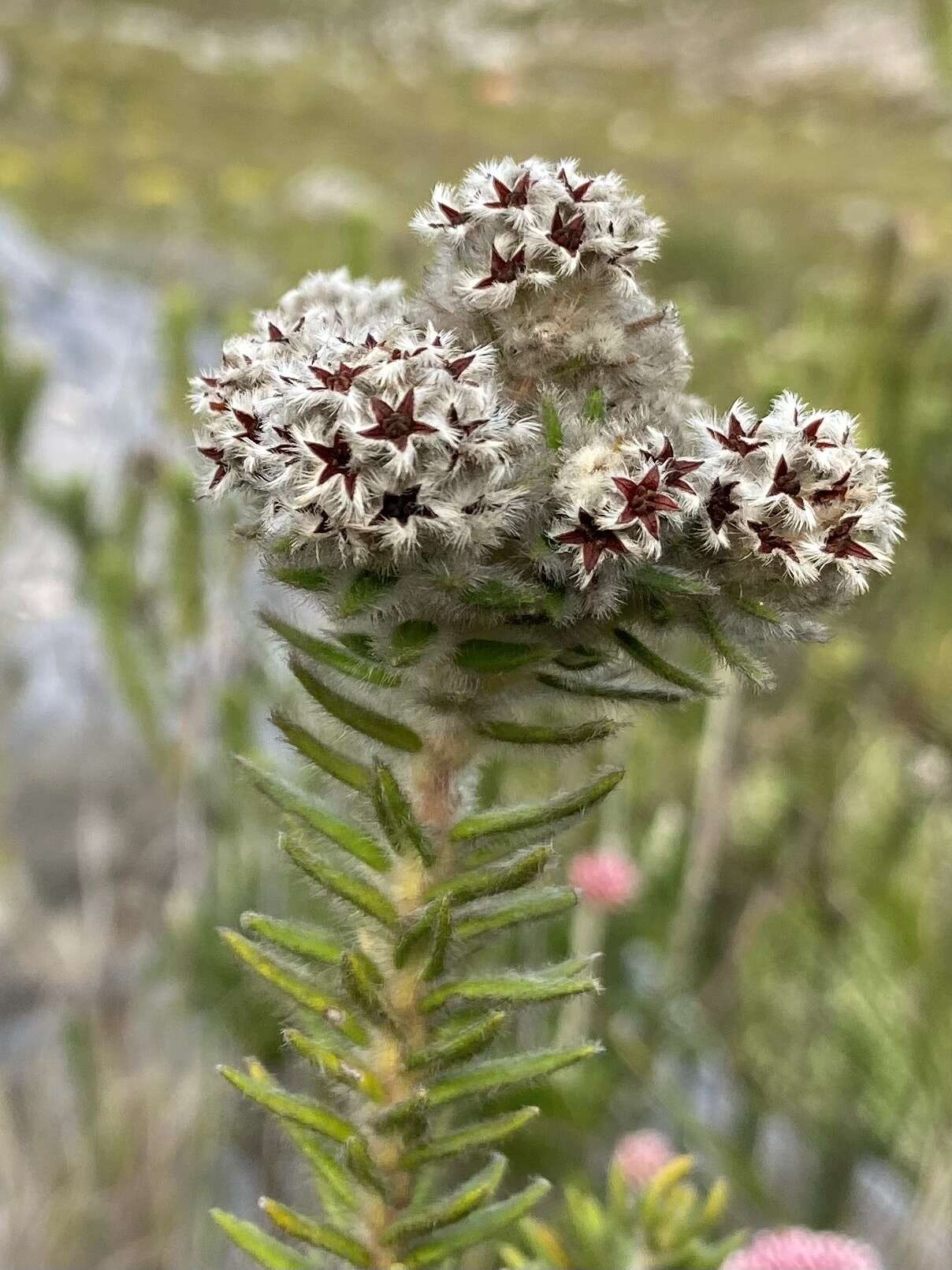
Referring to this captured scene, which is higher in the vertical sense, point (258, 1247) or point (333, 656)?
point (333, 656)

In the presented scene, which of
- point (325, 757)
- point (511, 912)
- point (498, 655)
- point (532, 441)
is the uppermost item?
point (532, 441)

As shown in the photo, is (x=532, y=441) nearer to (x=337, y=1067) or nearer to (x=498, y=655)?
(x=498, y=655)

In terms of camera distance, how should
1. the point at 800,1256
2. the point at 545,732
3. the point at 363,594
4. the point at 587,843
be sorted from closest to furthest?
the point at 363,594 < the point at 545,732 < the point at 800,1256 < the point at 587,843

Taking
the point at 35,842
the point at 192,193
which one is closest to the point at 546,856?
the point at 35,842

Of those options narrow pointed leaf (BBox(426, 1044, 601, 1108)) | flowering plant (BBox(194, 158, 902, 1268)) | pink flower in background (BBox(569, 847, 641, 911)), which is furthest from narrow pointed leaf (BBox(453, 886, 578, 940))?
pink flower in background (BBox(569, 847, 641, 911))

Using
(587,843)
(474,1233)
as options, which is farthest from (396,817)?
(587,843)

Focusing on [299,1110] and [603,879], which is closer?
[299,1110]
